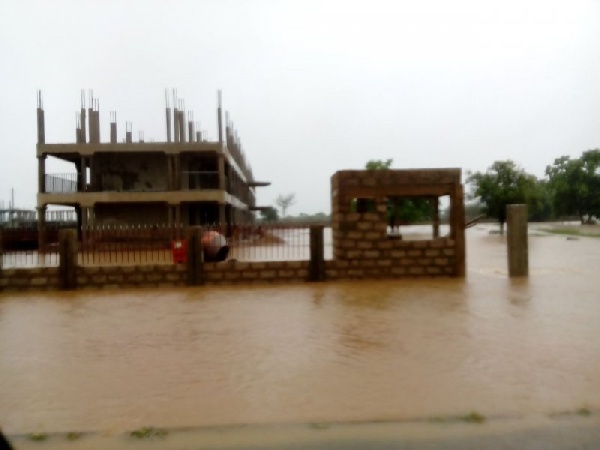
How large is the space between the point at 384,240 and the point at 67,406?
9050 mm

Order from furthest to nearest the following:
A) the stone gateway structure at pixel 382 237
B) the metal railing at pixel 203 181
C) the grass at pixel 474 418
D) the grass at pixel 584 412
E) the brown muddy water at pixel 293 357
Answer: the metal railing at pixel 203 181
the stone gateway structure at pixel 382 237
the brown muddy water at pixel 293 357
the grass at pixel 584 412
the grass at pixel 474 418

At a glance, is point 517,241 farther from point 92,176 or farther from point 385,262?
point 92,176

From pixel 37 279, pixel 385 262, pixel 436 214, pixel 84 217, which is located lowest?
pixel 37 279

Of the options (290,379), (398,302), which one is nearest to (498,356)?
(290,379)

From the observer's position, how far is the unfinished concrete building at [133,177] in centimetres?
2934

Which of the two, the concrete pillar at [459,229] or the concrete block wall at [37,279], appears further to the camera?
the concrete pillar at [459,229]

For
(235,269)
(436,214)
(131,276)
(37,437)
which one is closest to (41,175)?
(131,276)

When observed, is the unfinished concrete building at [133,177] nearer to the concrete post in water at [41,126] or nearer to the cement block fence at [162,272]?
the concrete post in water at [41,126]

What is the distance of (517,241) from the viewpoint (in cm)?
1364

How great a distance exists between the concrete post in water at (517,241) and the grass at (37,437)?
11336 mm

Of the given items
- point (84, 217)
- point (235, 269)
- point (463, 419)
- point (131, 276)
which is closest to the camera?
point (463, 419)

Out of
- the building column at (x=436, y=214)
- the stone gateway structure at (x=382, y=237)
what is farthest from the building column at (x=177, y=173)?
the stone gateway structure at (x=382, y=237)

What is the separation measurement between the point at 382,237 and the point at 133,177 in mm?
21720

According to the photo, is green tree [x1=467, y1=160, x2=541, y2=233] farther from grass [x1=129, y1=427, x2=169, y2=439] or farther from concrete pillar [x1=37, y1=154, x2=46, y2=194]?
grass [x1=129, y1=427, x2=169, y2=439]
